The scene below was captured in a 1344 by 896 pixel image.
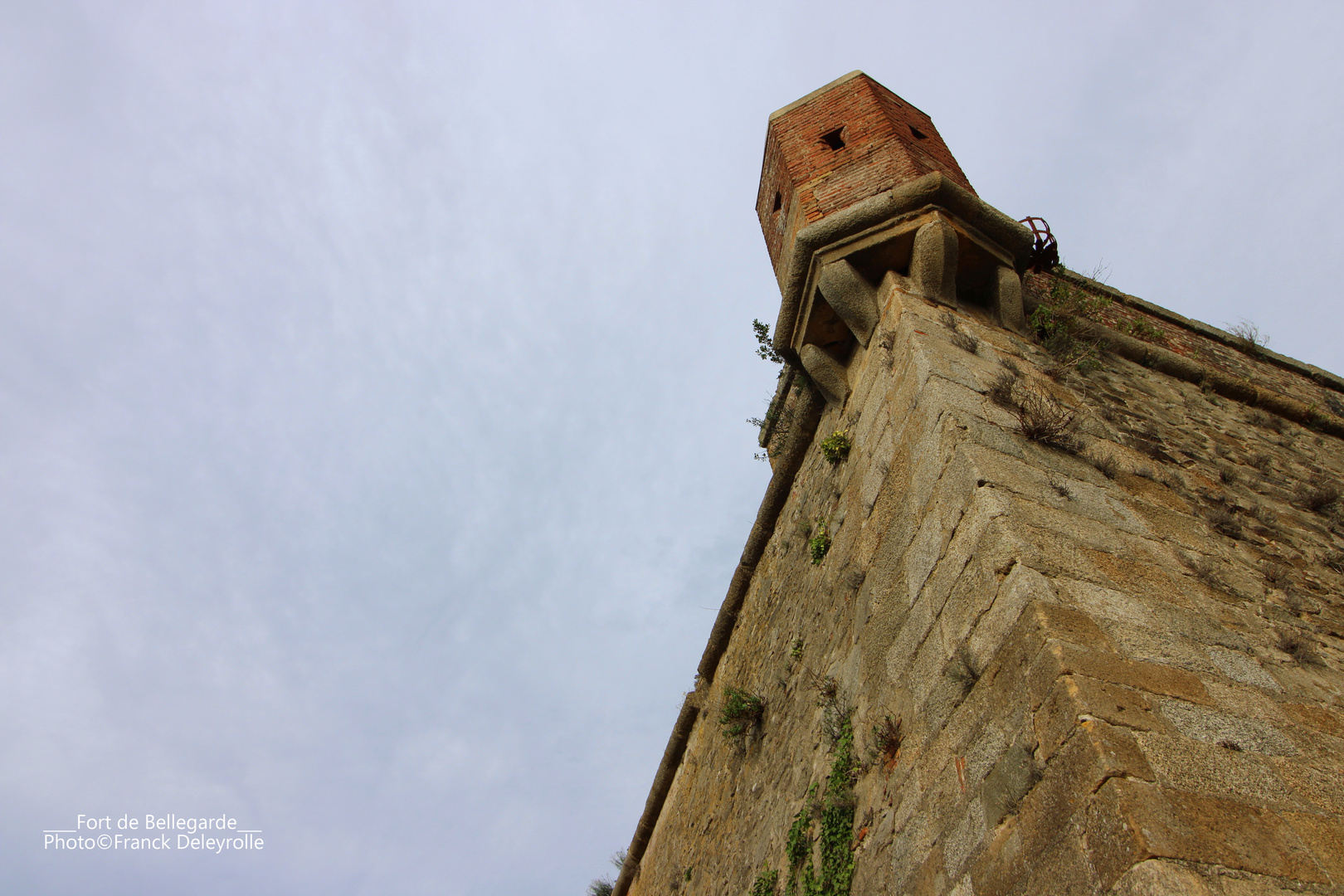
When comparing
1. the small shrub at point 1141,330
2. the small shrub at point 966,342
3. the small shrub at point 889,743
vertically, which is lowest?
the small shrub at point 889,743

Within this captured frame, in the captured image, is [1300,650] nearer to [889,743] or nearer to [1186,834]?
[889,743]

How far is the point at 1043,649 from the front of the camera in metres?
2.67

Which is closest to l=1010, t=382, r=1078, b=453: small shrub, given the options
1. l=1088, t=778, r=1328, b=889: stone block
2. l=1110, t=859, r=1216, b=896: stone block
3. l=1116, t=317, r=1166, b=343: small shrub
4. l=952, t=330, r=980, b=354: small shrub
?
l=952, t=330, r=980, b=354: small shrub

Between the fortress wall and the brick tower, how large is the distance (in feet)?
0.05

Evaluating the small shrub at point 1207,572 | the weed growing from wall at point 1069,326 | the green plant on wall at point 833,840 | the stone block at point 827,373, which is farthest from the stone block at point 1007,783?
the stone block at point 827,373

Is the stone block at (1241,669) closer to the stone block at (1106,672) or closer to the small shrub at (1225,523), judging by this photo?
the stone block at (1106,672)

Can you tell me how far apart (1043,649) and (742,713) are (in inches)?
143

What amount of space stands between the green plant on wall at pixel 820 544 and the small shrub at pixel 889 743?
5.63 feet

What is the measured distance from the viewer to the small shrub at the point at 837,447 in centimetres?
538

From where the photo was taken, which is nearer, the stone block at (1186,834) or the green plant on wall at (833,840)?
the stone block at (1186,834)

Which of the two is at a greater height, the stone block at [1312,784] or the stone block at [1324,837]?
the stone block at [1312,784]

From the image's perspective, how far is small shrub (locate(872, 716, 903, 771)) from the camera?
3525 mm

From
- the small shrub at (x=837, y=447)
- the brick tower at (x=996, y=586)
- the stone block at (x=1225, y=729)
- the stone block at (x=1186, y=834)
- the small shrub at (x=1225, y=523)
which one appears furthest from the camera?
the small shrub at (x=837, y=447)

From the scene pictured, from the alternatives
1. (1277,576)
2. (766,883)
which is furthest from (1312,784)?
(766,883)
